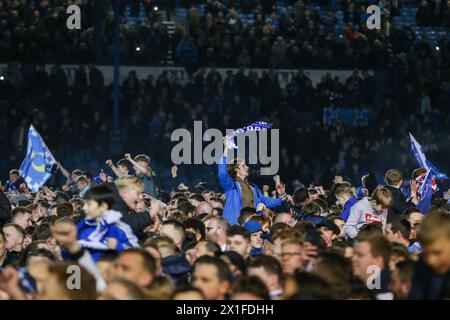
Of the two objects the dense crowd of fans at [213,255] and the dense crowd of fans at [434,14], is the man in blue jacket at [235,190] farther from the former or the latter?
the dense crowd of fans at [434,14]

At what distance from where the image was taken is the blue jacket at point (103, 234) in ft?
34.3

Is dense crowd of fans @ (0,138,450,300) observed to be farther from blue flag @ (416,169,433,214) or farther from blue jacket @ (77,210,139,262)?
blue flag @ (416,169,433,214)

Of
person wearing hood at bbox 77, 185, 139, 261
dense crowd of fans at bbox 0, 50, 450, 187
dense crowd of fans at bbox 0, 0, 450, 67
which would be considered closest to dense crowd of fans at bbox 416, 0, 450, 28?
dense crowd of fans at bbox 0, 0, 450, 67

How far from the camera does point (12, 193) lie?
927 inches

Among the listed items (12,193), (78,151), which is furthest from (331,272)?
(78,151)

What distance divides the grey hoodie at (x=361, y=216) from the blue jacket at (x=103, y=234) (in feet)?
15.5

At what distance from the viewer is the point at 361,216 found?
15055 mm

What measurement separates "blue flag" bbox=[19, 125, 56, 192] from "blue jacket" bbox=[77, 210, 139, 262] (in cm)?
1060

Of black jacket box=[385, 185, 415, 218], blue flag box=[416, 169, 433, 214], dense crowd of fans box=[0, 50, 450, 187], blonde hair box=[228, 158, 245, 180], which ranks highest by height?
black jacket box=[385, 185, 415, 218]

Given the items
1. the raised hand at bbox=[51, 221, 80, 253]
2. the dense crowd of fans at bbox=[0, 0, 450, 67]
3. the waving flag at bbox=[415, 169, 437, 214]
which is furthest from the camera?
the dense crowd of fans at bbox=[0, 0, 450, 67]

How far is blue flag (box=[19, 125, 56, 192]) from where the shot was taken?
21.2 meters

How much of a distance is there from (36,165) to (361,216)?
7.88m

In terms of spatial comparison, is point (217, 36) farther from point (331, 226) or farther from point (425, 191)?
point (331, 226)

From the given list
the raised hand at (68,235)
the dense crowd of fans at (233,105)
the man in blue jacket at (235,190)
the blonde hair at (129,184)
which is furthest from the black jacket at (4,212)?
the raised hand at (68,235)
